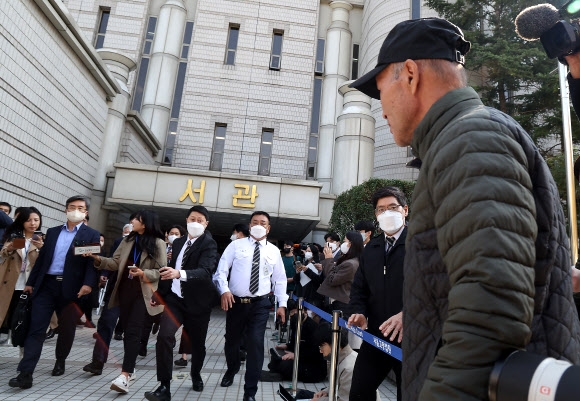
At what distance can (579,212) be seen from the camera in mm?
9219

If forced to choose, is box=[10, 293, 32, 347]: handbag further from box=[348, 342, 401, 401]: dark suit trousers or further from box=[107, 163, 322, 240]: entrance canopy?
box=[107, 163, 322, 240]: entrance canopy

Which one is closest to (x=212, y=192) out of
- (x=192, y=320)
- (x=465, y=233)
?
(x=192, y=320)

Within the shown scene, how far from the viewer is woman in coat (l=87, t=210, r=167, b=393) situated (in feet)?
16.7

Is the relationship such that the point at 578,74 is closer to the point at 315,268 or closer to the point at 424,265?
the point at 424,265

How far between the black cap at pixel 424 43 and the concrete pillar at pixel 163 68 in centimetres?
2012

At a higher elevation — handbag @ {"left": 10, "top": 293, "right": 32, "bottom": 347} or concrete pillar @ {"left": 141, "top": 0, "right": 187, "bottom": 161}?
concrete pillar @ {"left": 141, "top": 0, "right": 187, "bottom": 161}

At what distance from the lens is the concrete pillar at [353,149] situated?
54.1 feet

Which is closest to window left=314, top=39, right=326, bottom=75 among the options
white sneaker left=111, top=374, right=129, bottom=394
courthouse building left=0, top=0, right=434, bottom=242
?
courthouse building left=0, top=0, right=434, bottom=242

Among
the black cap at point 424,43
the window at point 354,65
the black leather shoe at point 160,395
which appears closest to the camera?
the black cap at point 424,43

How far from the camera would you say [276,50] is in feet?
71.5

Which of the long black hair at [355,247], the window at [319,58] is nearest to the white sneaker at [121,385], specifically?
the long black hair at [355,247]

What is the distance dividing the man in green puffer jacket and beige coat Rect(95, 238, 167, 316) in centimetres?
444

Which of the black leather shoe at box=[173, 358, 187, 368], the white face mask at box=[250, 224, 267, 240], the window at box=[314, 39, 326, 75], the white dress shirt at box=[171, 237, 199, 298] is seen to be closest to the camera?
the white dress shirt at box=[171, 237, 199, 298]

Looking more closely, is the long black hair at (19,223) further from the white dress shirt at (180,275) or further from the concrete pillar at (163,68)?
the concrete pillar at (163,68)
